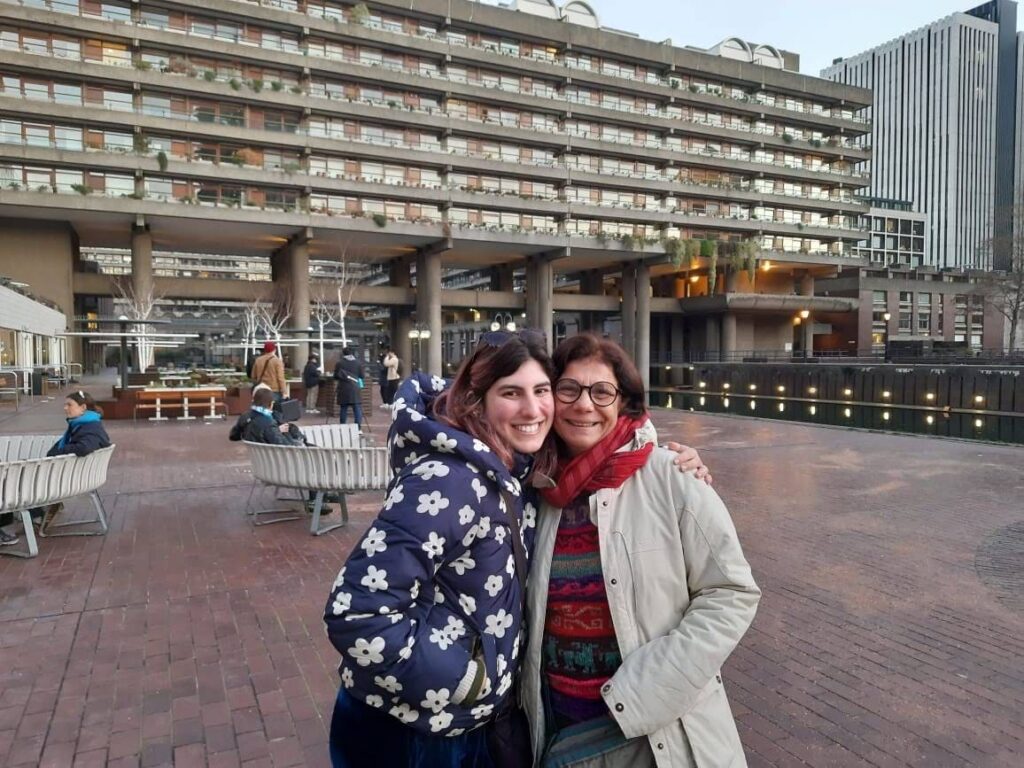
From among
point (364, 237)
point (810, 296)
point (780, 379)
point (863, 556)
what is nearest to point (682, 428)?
point (863, 556)

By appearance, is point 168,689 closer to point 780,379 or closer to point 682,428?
point 682,428

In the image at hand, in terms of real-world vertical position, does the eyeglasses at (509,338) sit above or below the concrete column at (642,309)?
below

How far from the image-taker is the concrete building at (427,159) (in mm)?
35969

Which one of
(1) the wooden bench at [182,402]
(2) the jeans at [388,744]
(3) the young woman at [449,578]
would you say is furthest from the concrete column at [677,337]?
(2) the jeans at [388,744]

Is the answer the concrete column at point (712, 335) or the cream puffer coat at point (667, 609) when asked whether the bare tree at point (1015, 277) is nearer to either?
the concrete column at point (712, 335)

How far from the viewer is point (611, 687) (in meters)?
1.68

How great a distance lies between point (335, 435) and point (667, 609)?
720 centimetres

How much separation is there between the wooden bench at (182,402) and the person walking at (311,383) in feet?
8.87

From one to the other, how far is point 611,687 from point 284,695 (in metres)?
2.46

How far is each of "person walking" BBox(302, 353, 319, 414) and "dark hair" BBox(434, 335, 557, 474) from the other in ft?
65.2

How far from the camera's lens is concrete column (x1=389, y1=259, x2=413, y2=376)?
1980 inches

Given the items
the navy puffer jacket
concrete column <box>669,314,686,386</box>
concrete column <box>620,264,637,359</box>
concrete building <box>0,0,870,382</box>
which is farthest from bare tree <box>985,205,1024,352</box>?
the navy puffer jacket

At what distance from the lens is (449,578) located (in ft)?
5.19

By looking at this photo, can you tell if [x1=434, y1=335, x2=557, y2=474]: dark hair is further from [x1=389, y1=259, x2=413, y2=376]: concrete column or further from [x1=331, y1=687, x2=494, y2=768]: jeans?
[x1=389, y1=259, x2=413, y2=376]: concrete column
